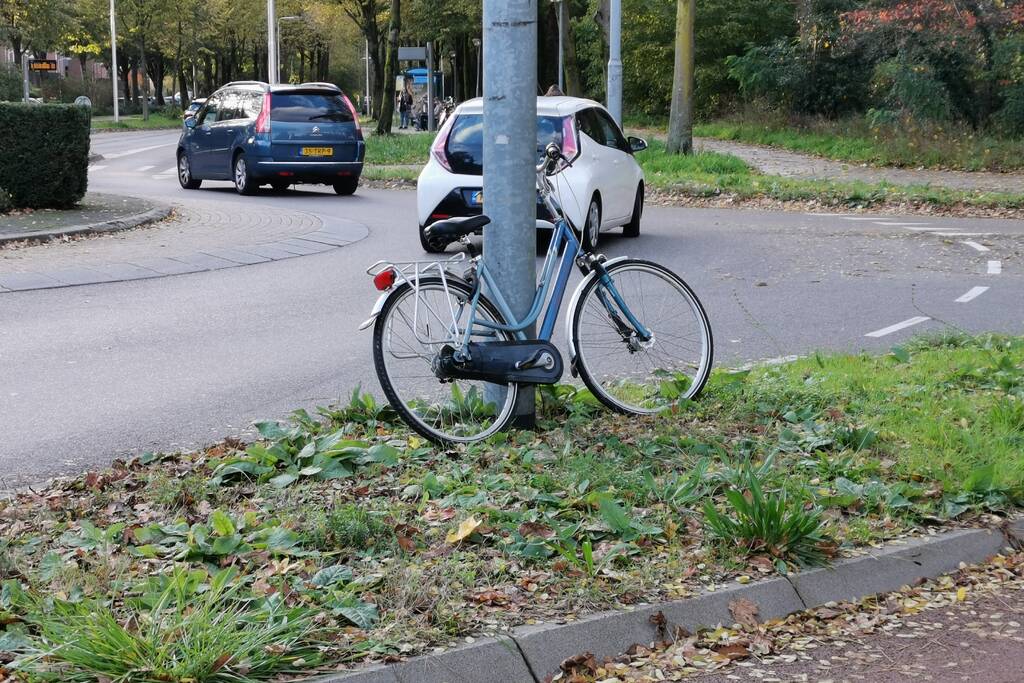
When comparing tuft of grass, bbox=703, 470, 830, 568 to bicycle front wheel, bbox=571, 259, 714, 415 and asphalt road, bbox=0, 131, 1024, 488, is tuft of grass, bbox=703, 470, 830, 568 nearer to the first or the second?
bicycle front wheel, bbox=571, 259, 714, 415

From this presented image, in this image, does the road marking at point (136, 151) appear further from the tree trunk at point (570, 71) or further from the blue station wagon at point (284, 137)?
the blue station wagon at point (284, 137)

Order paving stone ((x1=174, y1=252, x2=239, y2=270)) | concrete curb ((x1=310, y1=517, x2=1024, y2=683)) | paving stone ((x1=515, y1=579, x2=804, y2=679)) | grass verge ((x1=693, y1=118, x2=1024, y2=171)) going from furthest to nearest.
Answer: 1. grass verge ((x1=693, y1=118, x2=1024, y2=171))
2. paving stone ((x1=174, y1=252, x2=239, y2=270))
3. paving stone ((x1=515, y1=579, x2=804, y2=679))
4. concrete curb ((x1=310, y1=517, x2=1024, y2=683))

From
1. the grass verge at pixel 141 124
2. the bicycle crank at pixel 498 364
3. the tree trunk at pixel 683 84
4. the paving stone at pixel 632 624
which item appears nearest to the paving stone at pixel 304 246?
the bicycle crank at pixel 498 364

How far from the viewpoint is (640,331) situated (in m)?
6.59

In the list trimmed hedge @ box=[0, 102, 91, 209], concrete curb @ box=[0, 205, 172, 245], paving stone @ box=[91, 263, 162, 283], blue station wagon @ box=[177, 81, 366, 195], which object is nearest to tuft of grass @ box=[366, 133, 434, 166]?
blue station wagon @ box=[177, 81, 366, 195]

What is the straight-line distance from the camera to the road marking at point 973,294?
11.0m

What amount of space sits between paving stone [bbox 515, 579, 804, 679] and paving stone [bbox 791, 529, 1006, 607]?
12cm

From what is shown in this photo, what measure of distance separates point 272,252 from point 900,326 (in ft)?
23.0

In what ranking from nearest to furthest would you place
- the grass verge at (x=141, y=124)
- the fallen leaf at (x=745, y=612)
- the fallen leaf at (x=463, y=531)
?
the fallen leaf at (x=745, y=612) < the fallen leaf at (x=463, y=531) < the grass verge at (x=141, y=124)

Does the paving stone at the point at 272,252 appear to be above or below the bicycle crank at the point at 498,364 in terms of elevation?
below

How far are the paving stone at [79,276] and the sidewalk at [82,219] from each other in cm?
215

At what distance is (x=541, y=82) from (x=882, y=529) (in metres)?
56.7

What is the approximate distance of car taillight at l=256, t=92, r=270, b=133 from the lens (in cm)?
2122

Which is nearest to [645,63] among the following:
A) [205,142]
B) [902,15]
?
[902,15]
